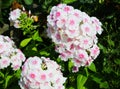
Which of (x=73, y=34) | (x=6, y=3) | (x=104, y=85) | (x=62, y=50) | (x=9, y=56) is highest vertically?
(x=73, y=34)

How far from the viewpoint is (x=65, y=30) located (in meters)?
3.64

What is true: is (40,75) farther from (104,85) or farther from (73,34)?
(104,85)

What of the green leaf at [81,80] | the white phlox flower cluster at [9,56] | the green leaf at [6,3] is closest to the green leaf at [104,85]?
the green leaf at [81,80]

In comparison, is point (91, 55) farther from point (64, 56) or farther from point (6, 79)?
point (6, 79)

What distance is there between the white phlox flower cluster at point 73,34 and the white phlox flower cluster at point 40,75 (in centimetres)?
22

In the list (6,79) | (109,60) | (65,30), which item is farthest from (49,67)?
(109,60)

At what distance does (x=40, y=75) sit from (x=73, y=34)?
424mm

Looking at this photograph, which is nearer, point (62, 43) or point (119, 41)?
point (62, 43)

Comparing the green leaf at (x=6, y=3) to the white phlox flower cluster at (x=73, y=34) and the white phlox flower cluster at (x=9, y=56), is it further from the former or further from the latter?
the white phlox flower cluster at (x=73, y=34)

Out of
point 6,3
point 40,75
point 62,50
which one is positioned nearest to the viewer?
point 40,75

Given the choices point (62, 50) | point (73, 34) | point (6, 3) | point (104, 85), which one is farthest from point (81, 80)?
point (6, 3)

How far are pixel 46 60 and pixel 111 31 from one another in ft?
4.63

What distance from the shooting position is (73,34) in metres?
3.61

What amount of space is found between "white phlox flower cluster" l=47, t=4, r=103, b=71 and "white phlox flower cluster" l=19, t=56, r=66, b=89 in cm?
22
